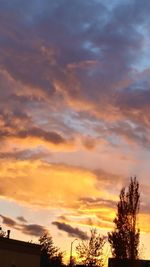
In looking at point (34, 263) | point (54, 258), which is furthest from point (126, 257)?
point (54, 258)

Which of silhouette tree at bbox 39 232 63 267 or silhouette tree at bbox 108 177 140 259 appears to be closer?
silhouette tree at bbox 108 177 140 259

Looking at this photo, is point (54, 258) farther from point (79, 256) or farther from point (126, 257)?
point (126, 257)

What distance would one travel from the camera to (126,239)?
67.2m

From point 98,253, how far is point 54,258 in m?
8.33

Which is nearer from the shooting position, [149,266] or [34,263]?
[34,263]

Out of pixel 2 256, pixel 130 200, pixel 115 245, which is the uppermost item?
pixel 130 200

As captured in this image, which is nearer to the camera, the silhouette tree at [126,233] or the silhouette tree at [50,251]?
the silhouette tree at [126,233]

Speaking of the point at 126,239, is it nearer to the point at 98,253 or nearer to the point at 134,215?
the point at 134,215

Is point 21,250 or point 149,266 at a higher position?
Result: point 149,266

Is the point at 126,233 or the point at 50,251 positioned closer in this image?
the point at 126,233

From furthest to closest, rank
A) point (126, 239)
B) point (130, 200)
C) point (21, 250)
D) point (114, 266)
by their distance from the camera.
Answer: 1. point (114, 266)
2. point (130, 200)
3. point (126, 239)
4. point (21, 250)

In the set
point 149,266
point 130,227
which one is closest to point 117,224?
point 130,227

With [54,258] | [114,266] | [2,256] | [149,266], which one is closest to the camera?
[2,256]

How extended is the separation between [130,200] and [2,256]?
24.2 metres
